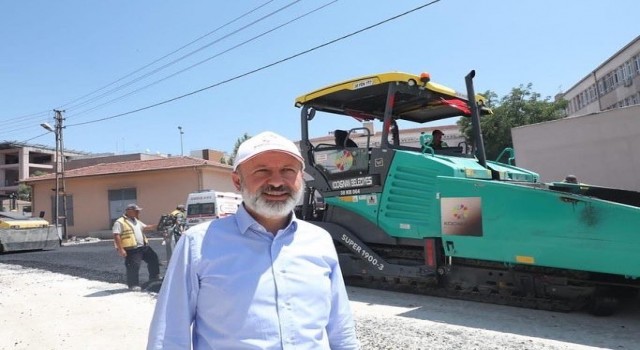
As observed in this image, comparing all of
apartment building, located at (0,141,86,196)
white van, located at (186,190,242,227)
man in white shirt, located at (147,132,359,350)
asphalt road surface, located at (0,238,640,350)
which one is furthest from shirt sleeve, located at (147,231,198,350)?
apartment building, located at (0,141,86,196)

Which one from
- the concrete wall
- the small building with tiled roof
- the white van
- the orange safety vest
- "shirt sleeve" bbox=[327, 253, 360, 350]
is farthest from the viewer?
the small building with tiled roof

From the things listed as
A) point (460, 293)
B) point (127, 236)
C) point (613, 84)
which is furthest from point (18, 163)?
point (460, 293)

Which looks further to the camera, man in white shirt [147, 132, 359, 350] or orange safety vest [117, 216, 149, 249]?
orange safety vest [117, 216, 149, 249]

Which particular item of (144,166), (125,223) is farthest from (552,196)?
(144,166)

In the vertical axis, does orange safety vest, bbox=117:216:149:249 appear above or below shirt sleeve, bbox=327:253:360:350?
above

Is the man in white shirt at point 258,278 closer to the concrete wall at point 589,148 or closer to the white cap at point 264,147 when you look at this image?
the white cap at point 264,147

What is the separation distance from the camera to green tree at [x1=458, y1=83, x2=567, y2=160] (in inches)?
1265

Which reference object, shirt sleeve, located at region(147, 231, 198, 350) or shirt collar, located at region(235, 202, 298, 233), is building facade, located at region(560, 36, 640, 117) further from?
shirt sleeve, located at region(147, 231, 198, 350)

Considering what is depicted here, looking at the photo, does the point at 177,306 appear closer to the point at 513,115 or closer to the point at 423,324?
the point at 423,324

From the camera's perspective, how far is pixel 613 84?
1850 inches

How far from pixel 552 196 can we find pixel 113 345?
4.74m

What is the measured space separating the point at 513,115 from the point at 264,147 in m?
34.6

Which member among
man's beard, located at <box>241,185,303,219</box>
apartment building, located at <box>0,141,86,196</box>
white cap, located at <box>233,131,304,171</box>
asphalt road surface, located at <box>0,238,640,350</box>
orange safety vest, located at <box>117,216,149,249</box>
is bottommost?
asphalt road surface, located at <box>0,238,640,350</box>

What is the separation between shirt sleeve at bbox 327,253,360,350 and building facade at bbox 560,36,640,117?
156 feet
